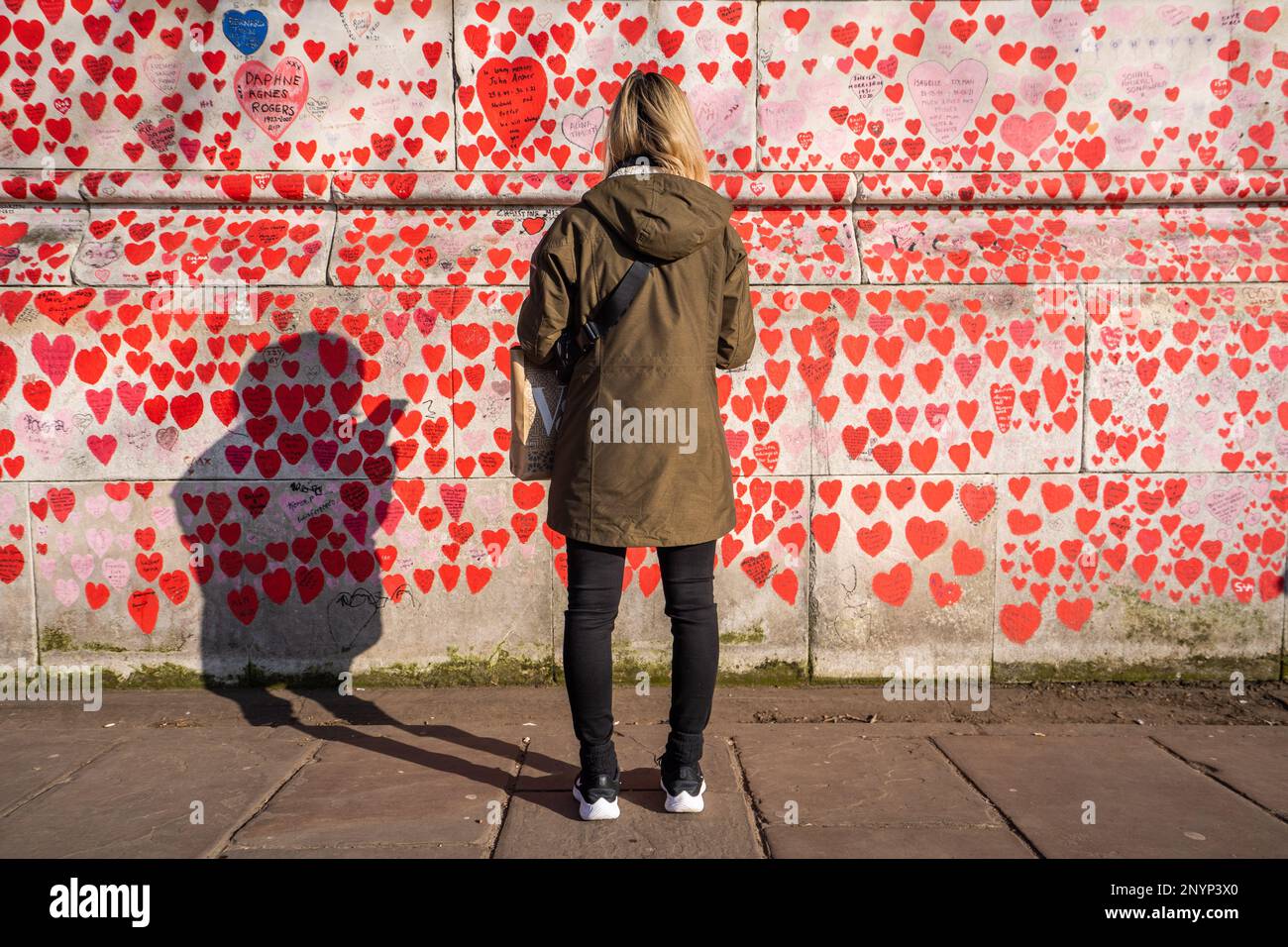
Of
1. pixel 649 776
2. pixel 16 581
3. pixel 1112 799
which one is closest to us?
pixel 1112 799

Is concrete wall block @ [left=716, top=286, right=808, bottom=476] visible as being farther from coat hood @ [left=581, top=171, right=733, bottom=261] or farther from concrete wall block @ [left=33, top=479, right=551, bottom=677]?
coat hood @ [left=581, top=171, right=733, bottom=261]

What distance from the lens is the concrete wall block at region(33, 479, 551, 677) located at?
170 inches

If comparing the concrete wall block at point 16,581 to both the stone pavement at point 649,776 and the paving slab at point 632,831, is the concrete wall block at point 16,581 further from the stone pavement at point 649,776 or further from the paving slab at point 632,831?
the paving slab at point 632,831

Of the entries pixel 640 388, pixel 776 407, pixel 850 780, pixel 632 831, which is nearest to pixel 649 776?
pixel 632 831

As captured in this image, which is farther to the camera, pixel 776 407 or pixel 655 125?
pixel 776 407

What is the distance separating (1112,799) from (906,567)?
4.59ft

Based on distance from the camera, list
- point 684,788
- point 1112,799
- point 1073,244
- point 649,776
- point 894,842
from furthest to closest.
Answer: point 1073,244, point 649,776, point 1112,799, point 684,788, point 894,842

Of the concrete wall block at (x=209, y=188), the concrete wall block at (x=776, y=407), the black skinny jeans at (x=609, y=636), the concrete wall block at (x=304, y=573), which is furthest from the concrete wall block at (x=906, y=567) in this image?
the concrete wall block at (x=209, y=188)

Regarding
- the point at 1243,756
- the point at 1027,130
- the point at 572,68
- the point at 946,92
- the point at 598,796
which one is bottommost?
the point at 1243,756

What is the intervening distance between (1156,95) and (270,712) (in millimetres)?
4888

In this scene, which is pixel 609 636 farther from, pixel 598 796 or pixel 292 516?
pixel 292 516

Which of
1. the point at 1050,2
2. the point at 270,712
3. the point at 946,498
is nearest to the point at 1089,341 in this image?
the point at 946,498

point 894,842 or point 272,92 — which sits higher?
point 272,92

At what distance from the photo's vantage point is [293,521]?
4.33 meters
